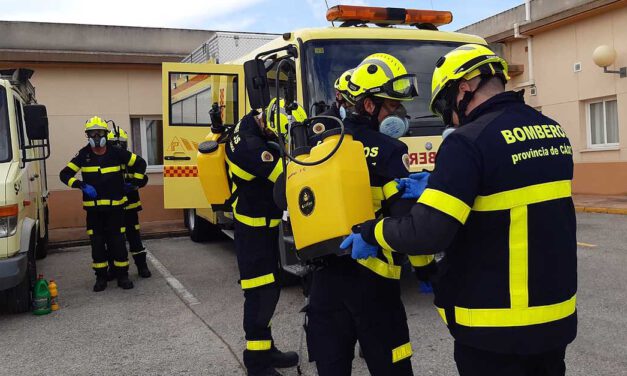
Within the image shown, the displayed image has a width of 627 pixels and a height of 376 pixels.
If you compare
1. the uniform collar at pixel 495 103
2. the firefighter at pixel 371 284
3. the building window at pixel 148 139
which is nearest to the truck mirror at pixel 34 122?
the firefighter at pixel 371 284

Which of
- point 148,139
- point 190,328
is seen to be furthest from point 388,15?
point 148,139

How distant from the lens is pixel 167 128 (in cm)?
784

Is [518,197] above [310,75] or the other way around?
the other way around

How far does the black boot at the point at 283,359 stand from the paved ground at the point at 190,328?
0.13 m

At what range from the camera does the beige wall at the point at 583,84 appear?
527 inches

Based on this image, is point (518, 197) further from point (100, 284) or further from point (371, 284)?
point (100, 284)

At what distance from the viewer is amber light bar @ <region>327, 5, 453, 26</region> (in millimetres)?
6133

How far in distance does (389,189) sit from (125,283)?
16.9 ft

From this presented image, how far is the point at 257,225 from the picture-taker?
12.8ft

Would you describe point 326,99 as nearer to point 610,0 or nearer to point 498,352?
point 498,352

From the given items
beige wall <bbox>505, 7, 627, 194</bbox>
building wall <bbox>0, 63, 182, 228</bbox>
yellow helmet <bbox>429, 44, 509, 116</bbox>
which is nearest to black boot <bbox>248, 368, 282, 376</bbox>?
yellow helmet <bbox>429, 44, 509, 116</bbox>

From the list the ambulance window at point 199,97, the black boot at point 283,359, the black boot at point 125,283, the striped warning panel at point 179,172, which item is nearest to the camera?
the black boot at point 283,359

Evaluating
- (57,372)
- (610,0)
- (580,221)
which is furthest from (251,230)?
(610,0)

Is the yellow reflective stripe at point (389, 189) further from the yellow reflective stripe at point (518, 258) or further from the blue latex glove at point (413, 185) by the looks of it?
the yellow reflective stripe at point (518, 258)
